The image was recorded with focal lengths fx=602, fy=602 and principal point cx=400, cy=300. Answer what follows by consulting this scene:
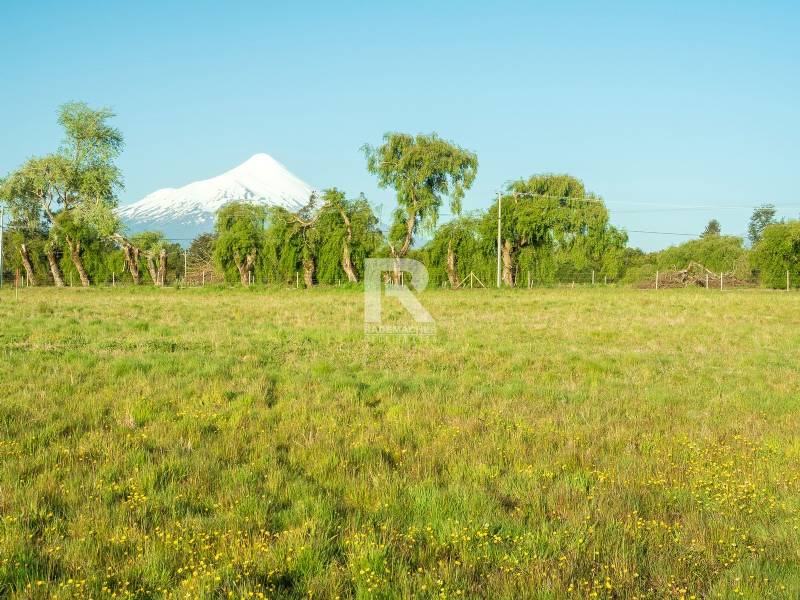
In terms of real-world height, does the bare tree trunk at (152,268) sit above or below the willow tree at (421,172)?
below

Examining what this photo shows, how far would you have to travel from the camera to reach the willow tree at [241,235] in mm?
56531

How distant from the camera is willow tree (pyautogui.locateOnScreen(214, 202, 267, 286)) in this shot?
56531 millimetres

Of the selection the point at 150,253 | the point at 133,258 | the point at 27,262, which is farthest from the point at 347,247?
the point at 27,262

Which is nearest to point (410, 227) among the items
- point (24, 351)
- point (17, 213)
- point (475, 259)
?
point (475, 259)

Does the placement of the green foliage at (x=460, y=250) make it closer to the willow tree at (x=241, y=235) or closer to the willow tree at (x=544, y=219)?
the willow tree at (x=544, y=219)

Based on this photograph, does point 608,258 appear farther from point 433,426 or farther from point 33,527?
point 33,527

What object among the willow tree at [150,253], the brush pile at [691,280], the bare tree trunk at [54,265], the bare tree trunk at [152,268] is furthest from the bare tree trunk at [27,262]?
the brush pile at [691,280]

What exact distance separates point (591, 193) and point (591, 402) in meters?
49.7

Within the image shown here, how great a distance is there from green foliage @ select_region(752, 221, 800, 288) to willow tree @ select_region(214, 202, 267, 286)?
152 ft

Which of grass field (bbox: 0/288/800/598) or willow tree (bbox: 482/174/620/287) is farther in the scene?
willow tree (bbox: 482/174/620/287)

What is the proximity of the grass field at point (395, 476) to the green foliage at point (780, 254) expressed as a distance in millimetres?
49032

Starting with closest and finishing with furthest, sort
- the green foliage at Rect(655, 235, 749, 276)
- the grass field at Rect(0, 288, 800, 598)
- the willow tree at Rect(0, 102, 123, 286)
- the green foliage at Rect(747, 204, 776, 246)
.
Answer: the grass field at Rect(0, 288, 800, 598) → the willow tree at Rect(0, 102, 123, 286) → the green foliage at Rect(655, 235, 749, 276) → the green foliage at Rect(747, 204, 776, 246)

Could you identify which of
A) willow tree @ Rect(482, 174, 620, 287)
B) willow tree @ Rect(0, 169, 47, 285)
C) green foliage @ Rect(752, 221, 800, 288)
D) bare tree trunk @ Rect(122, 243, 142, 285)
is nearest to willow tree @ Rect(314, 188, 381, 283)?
willow tree @ Rect(482, 174, 620, 287)

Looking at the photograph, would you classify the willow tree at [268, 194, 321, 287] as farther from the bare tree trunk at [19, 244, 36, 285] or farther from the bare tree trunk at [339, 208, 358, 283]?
the bare tree trunk at [19, 244, 36, 285]
